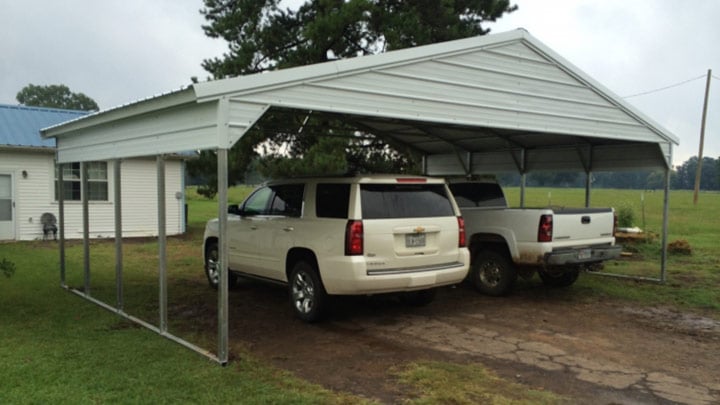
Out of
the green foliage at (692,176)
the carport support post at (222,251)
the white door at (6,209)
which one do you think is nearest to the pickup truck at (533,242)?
the carport support post at (222,251)

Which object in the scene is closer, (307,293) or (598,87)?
(307,293)

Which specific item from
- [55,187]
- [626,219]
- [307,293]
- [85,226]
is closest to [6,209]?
[55,187]

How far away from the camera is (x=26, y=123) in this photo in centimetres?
1752

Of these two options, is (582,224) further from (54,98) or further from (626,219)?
(54,98)

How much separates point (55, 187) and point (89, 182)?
979mm

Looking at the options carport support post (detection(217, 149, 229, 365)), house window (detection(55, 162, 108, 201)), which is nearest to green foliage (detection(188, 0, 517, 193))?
house window (detection(55, 162, 108, 201))

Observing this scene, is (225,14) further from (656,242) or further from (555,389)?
(555,389)

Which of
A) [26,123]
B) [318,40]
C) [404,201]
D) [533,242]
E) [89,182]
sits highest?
[318,40]

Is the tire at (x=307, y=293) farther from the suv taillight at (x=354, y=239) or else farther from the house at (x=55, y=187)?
the house at (x=55, y=187)

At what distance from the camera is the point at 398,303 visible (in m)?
8.26

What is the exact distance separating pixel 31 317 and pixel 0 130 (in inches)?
464

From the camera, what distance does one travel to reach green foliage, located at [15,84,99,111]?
92.6 m

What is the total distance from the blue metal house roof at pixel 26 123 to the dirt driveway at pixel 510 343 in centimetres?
1144

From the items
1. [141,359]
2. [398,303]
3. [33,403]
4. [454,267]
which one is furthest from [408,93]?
[33,403]
